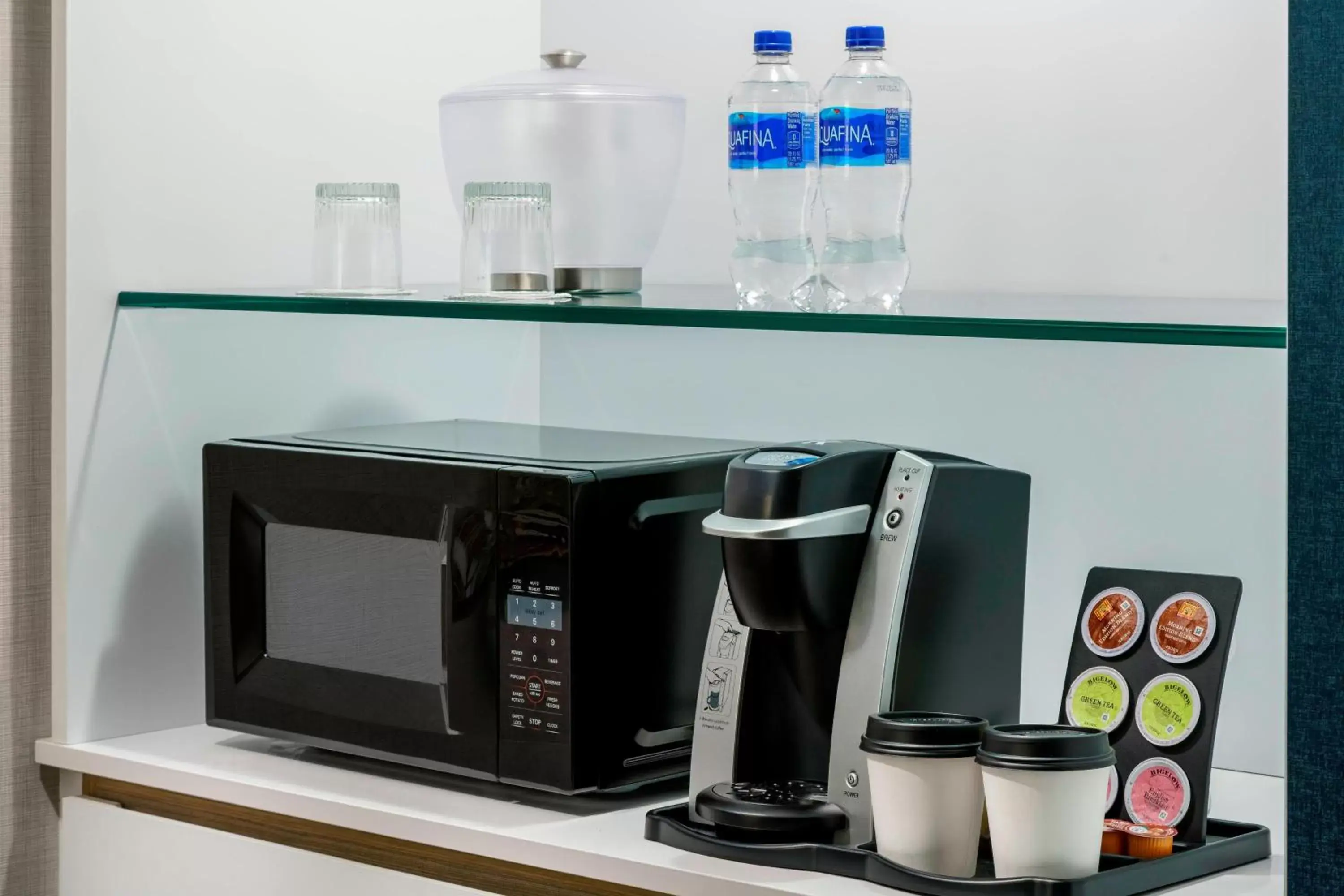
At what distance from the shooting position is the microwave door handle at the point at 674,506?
1.46 m

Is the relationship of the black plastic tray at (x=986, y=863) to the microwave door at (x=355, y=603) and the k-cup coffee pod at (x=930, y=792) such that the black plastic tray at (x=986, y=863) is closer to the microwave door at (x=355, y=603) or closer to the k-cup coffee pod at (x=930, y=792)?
the k-cup coffee pod at (x=930, y=792)

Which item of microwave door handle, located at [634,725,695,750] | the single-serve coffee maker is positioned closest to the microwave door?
microwave door handle, located at [634,725,695,750]

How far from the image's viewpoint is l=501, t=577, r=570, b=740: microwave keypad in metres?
1.42

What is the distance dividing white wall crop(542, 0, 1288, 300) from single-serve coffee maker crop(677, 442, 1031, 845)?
0.36m

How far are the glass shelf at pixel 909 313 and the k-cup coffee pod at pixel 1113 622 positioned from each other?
23 cm

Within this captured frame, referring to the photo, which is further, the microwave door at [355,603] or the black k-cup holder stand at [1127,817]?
the microwave door at [355,603]

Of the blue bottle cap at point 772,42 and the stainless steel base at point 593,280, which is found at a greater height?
the blue bottle cap at point 772,42

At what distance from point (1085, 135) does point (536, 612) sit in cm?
72

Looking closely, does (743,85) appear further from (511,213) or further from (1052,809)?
(1052,809)

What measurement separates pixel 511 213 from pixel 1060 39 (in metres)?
0.57

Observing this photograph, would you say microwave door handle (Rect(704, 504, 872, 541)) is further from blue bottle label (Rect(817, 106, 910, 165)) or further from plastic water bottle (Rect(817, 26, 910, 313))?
blue bottle label (Rect(817, 106, 910, 165))

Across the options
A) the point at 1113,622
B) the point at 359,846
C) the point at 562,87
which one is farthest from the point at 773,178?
the point at 359,846

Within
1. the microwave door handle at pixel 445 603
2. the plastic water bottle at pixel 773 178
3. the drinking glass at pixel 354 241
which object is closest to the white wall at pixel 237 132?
the drinking glass at pixel 354 241

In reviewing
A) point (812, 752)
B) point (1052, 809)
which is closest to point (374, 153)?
point (812, 752)
